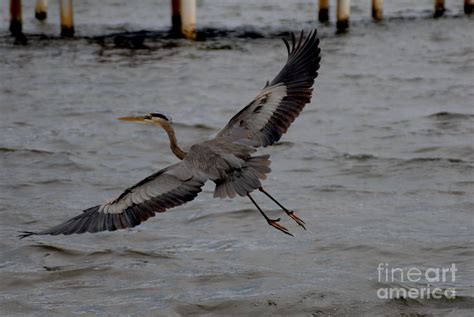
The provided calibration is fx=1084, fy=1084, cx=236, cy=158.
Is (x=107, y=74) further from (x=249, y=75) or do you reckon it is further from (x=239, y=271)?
(x=239, y=271)

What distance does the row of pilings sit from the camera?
24328 millimetres

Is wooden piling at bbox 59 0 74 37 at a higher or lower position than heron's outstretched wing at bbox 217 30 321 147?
lower

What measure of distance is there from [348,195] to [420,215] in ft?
3.98

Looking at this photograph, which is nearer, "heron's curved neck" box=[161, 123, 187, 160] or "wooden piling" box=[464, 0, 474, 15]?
"heron's curved neck" box=[161, 123, 187, 160]

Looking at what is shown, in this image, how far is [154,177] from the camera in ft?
26.5

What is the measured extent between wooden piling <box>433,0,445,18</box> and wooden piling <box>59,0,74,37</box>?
9.59 m

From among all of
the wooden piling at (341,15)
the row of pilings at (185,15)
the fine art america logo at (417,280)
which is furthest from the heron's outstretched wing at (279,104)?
the wooden piling at (341,15)

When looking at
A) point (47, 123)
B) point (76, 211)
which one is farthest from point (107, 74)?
point (76, 211)

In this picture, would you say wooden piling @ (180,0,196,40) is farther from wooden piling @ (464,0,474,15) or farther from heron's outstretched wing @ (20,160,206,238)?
heron's outstretched wing @ (20,160,206,238)

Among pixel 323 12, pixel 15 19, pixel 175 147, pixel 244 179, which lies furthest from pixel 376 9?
pixel 244 179

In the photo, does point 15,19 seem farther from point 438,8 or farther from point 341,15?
point 438,8

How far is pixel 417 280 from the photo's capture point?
8.98 m

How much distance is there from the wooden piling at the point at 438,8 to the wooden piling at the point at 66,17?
9.59m

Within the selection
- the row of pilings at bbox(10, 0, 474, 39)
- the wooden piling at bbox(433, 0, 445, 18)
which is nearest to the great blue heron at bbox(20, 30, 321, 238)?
the row of pilings at bbox(10, 0, 474, 39)
